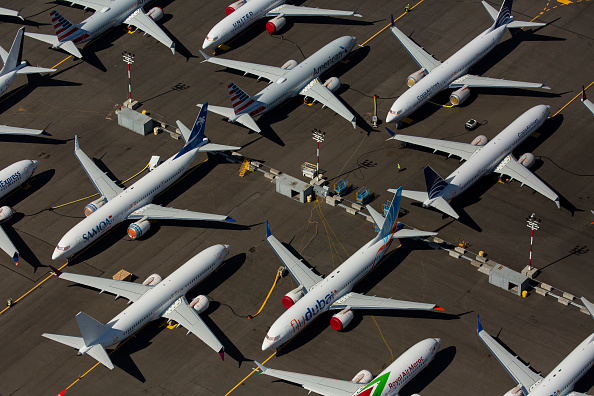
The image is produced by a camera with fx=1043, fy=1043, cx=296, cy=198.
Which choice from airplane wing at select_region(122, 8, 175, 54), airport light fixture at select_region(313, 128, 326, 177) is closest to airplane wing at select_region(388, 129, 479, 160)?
airport light fixture at select_region(313, 128, 326, 177)

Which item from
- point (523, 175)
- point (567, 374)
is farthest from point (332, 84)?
point (567, 374)

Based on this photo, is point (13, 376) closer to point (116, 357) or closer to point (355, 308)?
point (116, 357)

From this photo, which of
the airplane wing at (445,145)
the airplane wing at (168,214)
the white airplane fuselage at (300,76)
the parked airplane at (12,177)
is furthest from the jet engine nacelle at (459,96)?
the parked airplane at (12,177)

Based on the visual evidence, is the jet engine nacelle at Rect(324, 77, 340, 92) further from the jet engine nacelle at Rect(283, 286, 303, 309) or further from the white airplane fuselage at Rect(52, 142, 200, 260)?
the jet engine nacelle at Rect(283, 286, 303, 309)

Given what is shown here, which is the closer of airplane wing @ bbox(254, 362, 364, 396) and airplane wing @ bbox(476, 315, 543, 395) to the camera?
airplane wing @ bbox(254, 362, 364, 396)

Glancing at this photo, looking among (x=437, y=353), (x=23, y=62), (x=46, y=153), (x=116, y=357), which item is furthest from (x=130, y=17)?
(x=437, y=353)

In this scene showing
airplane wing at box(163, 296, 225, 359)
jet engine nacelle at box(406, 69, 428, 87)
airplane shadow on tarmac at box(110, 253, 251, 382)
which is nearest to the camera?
airplane wing at box(163, 296, 225, 359)
